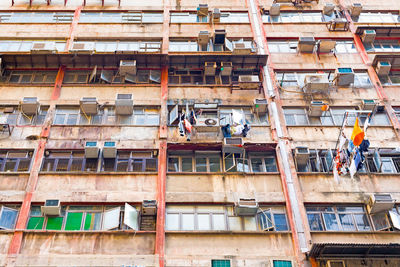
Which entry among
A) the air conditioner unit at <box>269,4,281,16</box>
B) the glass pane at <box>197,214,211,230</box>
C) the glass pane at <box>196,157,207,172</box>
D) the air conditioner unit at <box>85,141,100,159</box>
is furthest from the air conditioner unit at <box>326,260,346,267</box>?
the air conditioner unit at <box>269,4,281,16</box>

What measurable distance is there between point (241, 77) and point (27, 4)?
17157mm

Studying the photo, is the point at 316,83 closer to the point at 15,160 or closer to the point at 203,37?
the point at 203,37

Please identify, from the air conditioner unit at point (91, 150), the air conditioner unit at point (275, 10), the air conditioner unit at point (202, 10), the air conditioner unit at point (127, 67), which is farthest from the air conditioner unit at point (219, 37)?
the air conditioner unit at point (91, 150)

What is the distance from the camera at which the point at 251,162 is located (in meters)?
20.5

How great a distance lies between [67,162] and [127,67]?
7070 mm

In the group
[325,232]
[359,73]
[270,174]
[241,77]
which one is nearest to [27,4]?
[241,77]

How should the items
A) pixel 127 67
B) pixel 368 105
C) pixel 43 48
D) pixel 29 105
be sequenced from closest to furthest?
pixel 29 105 < pixel 368 105 < pixel 127 67 < pixel 43 48

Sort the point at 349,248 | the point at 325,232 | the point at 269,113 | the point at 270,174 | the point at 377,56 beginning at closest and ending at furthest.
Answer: the point at 349,248
the point at 325,232
the point at 270,174
the point at 269,113
the point at 377,56

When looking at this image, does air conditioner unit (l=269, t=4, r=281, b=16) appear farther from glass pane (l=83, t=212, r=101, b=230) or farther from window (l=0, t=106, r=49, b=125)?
glass pane (l=83, t=212, r=101, b=230)

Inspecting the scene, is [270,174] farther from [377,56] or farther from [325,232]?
[377,56]

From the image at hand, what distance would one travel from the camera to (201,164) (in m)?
20.3

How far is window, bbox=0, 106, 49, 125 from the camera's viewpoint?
21.6m

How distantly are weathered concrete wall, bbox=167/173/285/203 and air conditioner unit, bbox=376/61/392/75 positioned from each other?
1065 centimetres

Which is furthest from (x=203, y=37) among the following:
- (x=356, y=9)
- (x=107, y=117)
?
(x=356, y=9)
